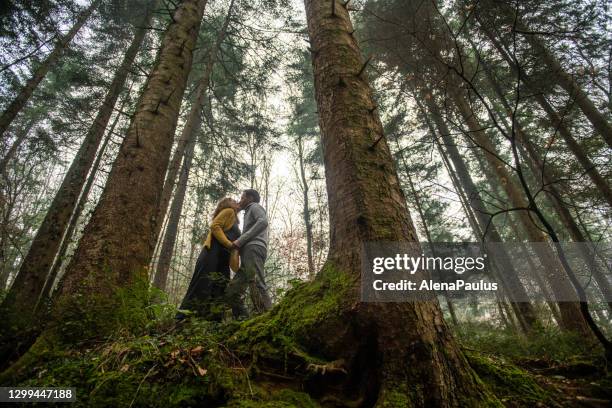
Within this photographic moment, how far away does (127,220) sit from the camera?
2.48 m

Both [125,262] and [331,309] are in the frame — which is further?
[125,262]

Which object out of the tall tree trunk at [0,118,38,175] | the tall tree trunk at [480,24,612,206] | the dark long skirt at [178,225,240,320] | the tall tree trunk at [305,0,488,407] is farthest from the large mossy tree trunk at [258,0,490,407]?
the tall tree trunk at [0,118,38,175]

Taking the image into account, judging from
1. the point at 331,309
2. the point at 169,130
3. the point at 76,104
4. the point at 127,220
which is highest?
the point at 76,104

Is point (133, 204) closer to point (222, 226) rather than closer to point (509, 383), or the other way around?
point (222, 226)

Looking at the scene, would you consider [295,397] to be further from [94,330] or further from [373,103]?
[373,103]

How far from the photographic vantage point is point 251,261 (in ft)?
13.6

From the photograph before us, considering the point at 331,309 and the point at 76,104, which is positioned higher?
the point at 76,104

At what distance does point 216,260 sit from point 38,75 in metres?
8.36

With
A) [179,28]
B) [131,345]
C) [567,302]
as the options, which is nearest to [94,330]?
[131,345]

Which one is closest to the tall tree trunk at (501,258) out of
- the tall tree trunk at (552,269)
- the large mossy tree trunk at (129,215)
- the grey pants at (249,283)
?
the tall tree trunk at (552,269)

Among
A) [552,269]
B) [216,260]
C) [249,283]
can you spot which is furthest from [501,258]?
[216,260]

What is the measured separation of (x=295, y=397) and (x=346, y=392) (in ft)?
0.98

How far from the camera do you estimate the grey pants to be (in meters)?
3.47

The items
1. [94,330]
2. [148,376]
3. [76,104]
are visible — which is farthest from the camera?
[76,104]
